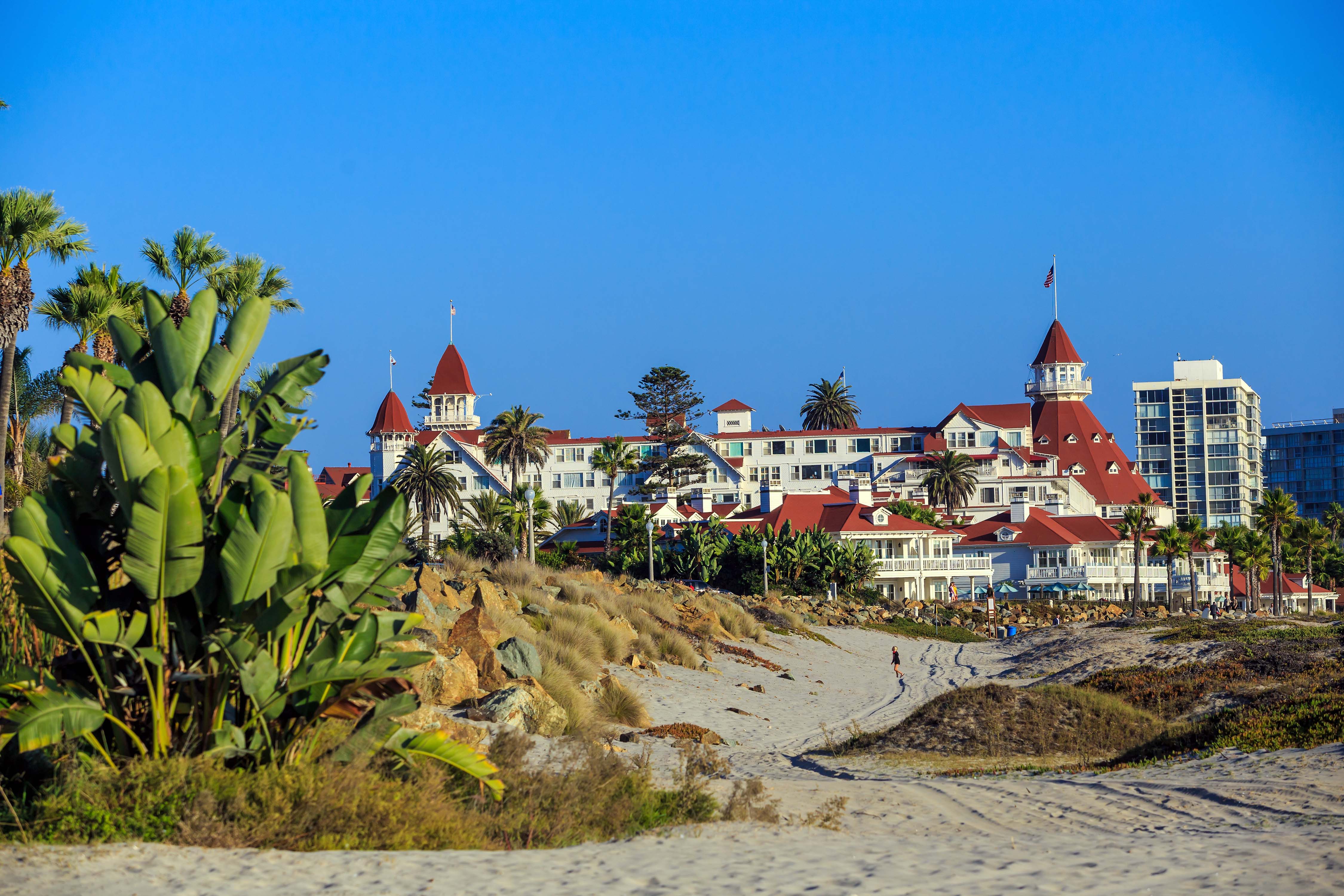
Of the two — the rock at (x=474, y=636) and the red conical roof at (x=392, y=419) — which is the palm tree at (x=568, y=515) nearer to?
the red conical roof at (x=392, y=419)

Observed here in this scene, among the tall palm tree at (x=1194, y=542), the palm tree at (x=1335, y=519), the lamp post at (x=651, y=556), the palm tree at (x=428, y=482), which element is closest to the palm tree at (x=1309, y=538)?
the tall palm tree at (x=1194, y=542)

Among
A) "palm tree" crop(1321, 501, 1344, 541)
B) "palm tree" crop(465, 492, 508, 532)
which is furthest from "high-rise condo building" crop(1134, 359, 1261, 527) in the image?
"palm tree" crop(465, 492, 508, 532)

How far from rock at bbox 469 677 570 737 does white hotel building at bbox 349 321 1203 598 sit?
244ft

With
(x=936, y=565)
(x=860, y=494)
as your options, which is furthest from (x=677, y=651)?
(x=860, y=494)

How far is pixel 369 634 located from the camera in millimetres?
11188

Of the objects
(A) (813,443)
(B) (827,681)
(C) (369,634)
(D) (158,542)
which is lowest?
(B) (827,681)

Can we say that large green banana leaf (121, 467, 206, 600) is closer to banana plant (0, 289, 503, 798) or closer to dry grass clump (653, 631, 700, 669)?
banana plant (0, 289, 503, 798)

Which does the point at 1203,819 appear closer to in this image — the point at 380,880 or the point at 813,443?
the point at 380,880

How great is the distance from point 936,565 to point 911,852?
6670 cm

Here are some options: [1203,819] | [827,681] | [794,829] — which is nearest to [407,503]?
[794,829]

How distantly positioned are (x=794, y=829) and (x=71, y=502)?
7.67 meters

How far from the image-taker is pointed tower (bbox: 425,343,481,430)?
4766 inches

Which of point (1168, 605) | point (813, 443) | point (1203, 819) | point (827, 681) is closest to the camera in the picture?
point (1203, 819)

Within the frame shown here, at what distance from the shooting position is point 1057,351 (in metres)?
118
